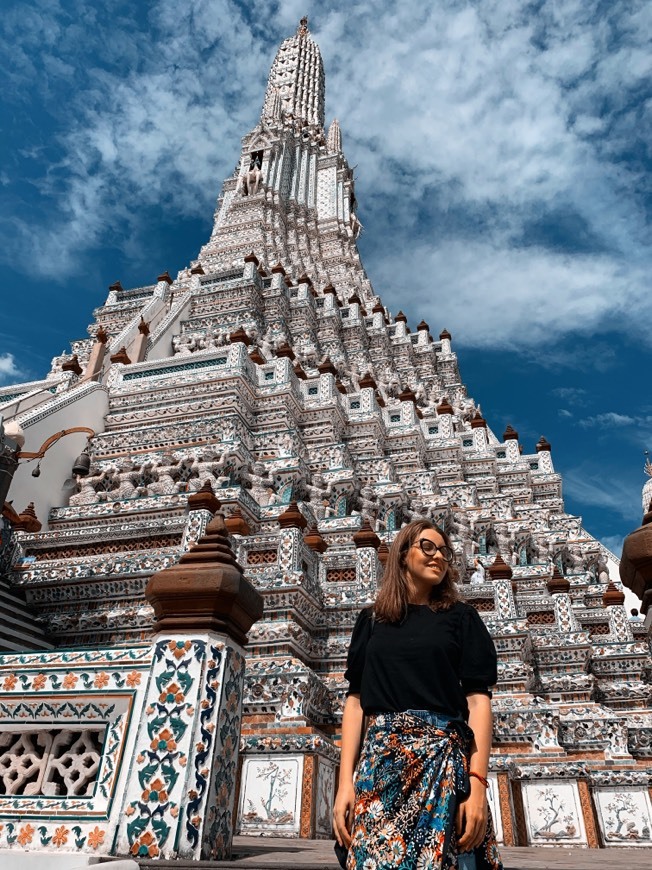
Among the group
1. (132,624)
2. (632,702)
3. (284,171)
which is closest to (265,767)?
(132,624)

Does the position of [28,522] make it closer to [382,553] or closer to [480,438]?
[382,553]

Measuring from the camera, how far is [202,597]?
3824 mm

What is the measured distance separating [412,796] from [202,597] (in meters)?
1.94

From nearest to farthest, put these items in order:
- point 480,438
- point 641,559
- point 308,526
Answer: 1. point 641,559
2. point 308,526
3. point 480,438

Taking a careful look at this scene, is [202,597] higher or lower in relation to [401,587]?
higher

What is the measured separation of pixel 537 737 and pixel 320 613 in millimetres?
3302

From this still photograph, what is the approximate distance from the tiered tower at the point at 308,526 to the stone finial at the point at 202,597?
3.09 m

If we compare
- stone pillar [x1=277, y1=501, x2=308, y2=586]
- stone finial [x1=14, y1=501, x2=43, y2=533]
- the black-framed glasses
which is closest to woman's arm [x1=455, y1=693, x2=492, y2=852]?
the black-framed glasses

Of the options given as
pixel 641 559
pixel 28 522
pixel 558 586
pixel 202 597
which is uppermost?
pixel 28 522

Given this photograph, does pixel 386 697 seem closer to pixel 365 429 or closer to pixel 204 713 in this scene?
pixel 204 713

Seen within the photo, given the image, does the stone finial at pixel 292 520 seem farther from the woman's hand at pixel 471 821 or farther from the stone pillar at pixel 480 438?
the stone pillar at pixel 480 438

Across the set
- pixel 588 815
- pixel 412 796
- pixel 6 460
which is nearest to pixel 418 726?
pixel 412 796

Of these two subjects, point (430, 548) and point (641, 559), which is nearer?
point (430, 548)

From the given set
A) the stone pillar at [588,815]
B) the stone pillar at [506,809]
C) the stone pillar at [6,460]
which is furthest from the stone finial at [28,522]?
the stone pillar at [588,815]
